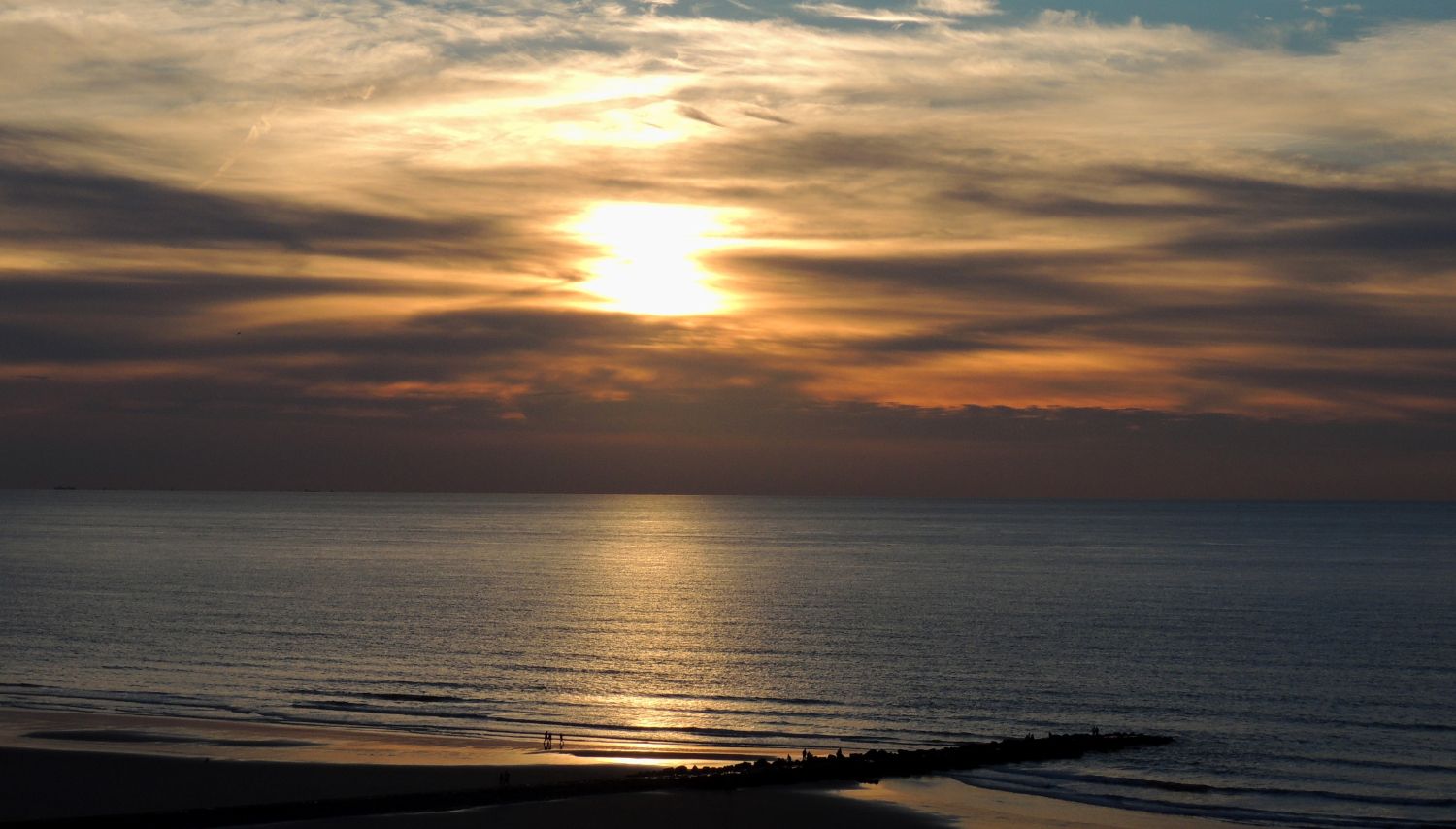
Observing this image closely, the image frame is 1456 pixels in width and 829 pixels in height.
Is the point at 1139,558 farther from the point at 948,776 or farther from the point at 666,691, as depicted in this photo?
the point at 948,776

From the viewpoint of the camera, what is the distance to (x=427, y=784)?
3975 cm

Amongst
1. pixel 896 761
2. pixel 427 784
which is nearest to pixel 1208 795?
pixel 896 761

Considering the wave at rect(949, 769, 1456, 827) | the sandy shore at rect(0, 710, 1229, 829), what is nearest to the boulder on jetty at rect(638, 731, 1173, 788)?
the sandy shore at rect(0, 710, 1229, 829)

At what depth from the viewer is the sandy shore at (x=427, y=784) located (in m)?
36.6

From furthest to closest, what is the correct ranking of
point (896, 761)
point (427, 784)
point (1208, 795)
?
point (896, 761) < point (1208, 795) < point (427, 784)

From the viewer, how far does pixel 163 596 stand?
374 feet

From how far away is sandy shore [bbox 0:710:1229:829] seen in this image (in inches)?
1439

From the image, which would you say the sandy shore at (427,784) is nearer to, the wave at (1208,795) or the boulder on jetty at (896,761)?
the boulder on jetty at (896,761)

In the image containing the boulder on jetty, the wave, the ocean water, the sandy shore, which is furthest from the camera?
the ocean water

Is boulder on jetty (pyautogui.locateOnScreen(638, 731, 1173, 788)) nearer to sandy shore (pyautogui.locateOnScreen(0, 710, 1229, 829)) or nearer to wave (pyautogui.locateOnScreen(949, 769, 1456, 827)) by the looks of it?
sandy shore (pyautogui.locateOnScreen(0, 710, 1229, 829))

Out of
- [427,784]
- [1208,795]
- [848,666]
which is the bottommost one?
[1208,795]

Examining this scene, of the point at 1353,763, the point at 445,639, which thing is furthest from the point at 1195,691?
the point at 445,639

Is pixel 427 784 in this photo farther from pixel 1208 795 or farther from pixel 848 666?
pixel 848 666

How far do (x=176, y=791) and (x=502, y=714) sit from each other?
20.3 meters
